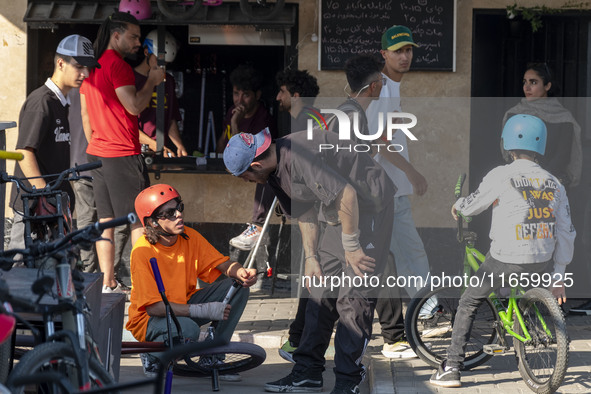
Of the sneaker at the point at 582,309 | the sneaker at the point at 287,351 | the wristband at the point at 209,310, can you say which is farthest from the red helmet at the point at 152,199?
the sneaker at the point at 582,309

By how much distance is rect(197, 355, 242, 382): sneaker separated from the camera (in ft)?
20.5

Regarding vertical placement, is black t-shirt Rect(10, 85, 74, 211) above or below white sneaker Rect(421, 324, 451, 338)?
above

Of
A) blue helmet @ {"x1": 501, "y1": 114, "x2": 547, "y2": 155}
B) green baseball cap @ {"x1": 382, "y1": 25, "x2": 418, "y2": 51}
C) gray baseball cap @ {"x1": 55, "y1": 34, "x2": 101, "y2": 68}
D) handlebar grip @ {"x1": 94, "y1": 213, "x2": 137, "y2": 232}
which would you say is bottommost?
handlebar grip @ {"x1": 94, "y1": 213, "x2": 137, "y2": 232}

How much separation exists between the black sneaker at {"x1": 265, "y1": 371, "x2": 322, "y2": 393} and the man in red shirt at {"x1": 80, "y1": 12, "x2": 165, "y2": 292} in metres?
2.13

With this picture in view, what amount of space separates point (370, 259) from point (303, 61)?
3.68 meters

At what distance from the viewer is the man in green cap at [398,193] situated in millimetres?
6918

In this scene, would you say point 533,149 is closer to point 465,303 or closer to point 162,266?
point 465,303

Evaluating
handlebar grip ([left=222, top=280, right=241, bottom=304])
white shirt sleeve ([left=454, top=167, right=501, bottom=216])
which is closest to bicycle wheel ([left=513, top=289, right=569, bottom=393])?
white shirt sleeve ([left=454, top=167, right=501, bottom=216])

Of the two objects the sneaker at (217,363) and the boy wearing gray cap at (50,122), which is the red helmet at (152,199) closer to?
the sneaker at (217,363)

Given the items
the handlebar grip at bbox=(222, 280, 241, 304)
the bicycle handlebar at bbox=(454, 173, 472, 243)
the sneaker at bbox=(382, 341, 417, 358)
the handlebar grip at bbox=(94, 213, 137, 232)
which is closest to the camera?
the handlebar grip at bbox=(94, 213, 137, 232)

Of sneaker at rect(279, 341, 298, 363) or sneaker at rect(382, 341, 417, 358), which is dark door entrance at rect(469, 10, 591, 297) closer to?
sneaker at rect(382, 341, 417, 358)

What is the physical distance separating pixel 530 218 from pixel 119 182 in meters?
3.32

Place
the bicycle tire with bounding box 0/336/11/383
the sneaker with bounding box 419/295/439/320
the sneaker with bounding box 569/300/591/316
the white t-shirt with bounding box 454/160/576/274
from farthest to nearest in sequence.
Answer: the sneaker with bounding box 569/300/591/316 < the sneaker with bounding box 419/295/439/320 < the white t-shirt with bounding box 454/160/576/274 < the bicycle tire with bounding box 0/336/11/383

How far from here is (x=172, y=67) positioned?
10.0 metres
